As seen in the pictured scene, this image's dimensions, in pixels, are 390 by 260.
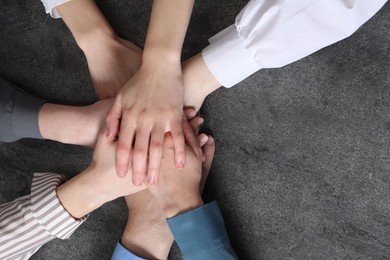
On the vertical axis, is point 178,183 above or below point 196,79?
below

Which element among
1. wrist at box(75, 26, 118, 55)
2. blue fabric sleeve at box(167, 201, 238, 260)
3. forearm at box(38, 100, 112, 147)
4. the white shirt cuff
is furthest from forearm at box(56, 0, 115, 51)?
blue fabric sleeve at box(167, 201, 238, 260)

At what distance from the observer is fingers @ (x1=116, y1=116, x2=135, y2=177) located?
2.50 feet

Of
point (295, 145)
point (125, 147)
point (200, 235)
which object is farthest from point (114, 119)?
point (295, 145)

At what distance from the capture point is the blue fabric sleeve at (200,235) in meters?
0.79

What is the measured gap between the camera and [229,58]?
0.79m

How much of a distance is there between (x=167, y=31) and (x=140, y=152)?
0.76ft

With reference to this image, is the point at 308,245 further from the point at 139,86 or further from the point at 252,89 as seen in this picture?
the point at 139,86

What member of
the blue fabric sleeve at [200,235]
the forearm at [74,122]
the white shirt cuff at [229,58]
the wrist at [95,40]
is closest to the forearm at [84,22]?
the wrist at [95,40]

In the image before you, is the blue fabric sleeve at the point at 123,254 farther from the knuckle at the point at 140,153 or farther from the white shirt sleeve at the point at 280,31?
the white shirt sleeve at the point at 280,31

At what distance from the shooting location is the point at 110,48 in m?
0.90

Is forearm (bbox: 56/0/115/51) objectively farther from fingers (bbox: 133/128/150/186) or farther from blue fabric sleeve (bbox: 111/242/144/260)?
blue fabric sleeve (bbox: 111/242/144/260)

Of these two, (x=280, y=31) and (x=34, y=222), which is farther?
(x=34, y=222)

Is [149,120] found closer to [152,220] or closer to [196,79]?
[196,79]

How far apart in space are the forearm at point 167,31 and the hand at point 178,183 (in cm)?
14
